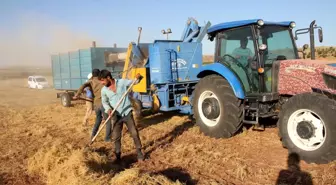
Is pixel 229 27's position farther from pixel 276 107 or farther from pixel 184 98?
pixel 184 98

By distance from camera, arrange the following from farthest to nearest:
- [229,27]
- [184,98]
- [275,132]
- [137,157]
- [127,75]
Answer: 1. [127,75]
2. [184,98]
3. [275,132]
4. [229,27]
5. [137,157]

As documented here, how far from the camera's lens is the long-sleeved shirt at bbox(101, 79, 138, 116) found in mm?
5672

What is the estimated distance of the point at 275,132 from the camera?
6.91 m

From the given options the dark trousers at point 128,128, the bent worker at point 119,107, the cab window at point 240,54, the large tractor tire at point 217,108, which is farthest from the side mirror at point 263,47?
the dark trousers at point 128,128

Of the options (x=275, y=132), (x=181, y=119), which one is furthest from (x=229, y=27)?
(x=181, y=119)

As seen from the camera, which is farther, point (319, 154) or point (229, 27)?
point (229, 27)

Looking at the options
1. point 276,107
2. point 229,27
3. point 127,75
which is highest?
point 229,27

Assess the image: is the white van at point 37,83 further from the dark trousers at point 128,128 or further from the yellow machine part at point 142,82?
the dark trousers at point 128,128

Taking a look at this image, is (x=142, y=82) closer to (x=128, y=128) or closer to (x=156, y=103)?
(x=156, y=103)

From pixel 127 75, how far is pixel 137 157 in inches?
185

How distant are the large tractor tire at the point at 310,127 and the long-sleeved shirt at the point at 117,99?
8.77 ft

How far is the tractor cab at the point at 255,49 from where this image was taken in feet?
19.8

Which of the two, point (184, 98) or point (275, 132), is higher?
point (184, 98)

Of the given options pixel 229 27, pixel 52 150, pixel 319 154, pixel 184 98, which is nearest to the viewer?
pixel 319 154
